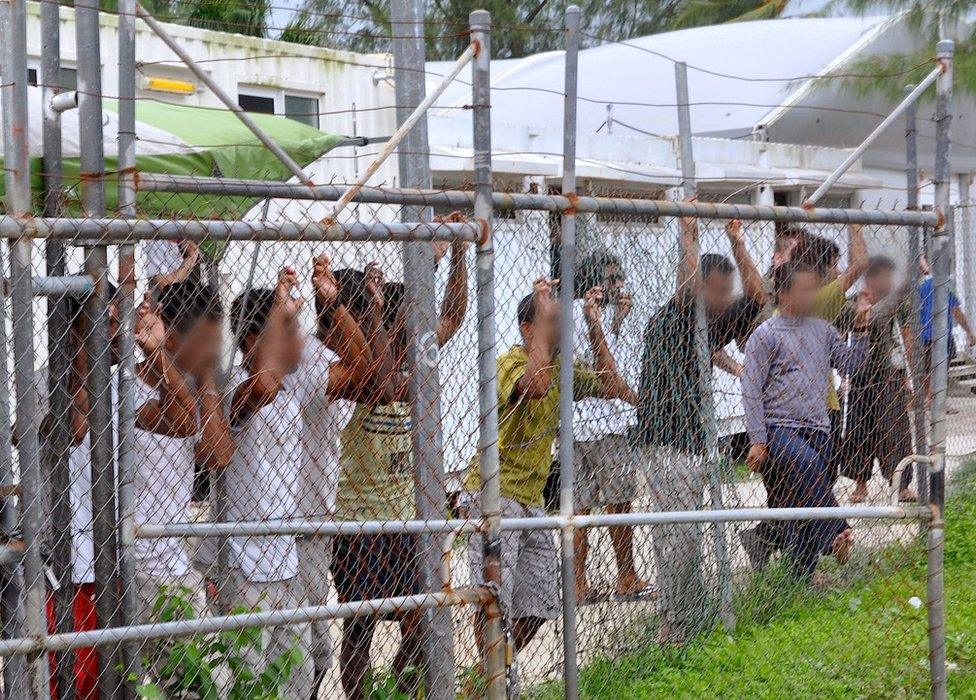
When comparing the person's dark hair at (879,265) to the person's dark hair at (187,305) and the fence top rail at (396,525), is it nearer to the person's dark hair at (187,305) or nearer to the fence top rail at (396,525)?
the fence top rail at (396,525)

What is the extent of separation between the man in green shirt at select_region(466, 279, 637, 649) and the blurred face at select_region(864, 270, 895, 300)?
1276 millimetres

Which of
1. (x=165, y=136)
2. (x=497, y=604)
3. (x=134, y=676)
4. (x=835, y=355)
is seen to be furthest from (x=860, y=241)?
(x=134, y=676)

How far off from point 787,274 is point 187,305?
266 centimetres

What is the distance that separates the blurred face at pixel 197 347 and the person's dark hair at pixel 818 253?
2.54 m

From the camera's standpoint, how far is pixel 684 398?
507 centimetres

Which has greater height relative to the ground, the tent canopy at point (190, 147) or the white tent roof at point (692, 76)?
the white tent roof at point (692, 76)

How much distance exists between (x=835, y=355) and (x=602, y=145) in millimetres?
5149

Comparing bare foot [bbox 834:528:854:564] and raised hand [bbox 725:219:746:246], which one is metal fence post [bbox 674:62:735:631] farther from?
bare foot [bbox 834:528:854:564]

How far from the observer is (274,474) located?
166 inches

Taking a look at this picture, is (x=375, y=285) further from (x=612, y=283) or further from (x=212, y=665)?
(x=212, y=665)

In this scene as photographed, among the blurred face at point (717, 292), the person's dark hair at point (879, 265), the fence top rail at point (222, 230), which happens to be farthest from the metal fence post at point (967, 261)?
the fence top rail at point (222, 230)

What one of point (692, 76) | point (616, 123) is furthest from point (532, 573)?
point (692, 76)

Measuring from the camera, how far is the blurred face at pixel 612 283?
15.1 feet

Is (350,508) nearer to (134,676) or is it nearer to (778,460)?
Result: (134,676)
